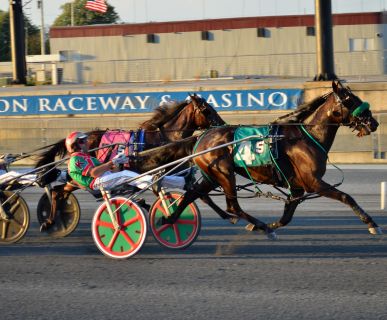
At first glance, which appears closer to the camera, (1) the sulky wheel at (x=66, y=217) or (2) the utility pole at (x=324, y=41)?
(1) the sulky wheel at (x=66, y=217)

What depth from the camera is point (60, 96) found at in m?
25.6

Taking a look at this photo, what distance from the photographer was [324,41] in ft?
82.7

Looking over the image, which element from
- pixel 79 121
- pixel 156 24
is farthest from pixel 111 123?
pixel 156 24

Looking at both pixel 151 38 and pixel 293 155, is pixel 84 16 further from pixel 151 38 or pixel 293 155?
pixel 293 155

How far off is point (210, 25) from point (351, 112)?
128ft

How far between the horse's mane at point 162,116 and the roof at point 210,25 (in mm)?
35585

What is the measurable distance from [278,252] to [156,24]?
4052cm

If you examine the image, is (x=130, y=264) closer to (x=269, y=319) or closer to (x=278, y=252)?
(x=278, y=252)

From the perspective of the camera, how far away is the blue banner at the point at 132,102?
77.2ft

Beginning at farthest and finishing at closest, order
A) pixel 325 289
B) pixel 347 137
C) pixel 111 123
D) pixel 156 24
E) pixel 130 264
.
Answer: pixel 156 24 → pixel 111 123 → pixel 347 137 → pixel 130 264 → pixel 325 289

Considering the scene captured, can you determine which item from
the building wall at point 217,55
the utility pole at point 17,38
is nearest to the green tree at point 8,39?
the building wall at point 217,55

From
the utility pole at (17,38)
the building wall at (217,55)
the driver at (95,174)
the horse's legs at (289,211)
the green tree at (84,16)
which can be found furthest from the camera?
the green tree at (84,16)

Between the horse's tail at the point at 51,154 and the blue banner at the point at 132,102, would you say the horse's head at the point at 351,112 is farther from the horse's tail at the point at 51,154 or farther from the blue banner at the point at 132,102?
the blue banner at the point at 132,102

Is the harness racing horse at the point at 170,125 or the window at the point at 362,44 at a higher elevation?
the window at the point at 362,44
